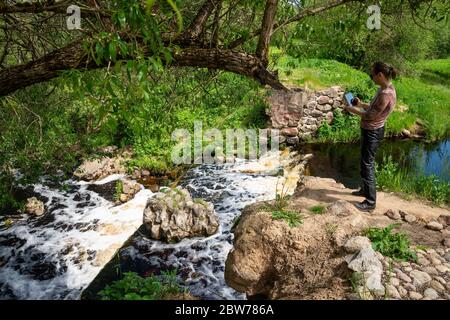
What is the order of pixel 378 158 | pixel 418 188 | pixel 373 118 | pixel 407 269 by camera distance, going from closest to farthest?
1. pixel 407 269
2. pixel 373 118
3. pixel 418 188
4. pixel 378 158

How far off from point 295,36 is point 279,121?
9896mm

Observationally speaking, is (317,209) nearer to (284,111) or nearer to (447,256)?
(447,256)

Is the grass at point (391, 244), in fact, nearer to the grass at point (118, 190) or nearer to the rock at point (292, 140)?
the grass at point (118, 190)

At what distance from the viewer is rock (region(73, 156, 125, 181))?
11.4 m

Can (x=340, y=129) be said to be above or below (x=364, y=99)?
below

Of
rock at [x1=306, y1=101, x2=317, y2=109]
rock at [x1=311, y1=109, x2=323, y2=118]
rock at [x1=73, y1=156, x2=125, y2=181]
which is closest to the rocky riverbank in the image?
rock at [x1=73, y1=156, x2=125, y2=181]

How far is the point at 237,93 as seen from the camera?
6004 millimetres

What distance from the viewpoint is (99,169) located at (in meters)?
11.7

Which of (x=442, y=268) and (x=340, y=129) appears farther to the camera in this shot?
(x=340, y=129)

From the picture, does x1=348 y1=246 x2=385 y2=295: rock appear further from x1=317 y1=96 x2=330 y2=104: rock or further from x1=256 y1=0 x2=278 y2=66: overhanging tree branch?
x1=317 y1=96 x2=330 y2=104: rock

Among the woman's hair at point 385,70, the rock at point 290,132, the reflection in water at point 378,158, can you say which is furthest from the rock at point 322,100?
the woman's hair at point 385,70

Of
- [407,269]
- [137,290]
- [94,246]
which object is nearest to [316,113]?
[94,246]

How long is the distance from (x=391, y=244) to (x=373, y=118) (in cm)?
197

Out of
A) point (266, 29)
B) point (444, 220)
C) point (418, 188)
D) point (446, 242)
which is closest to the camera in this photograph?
point (266, 29)
